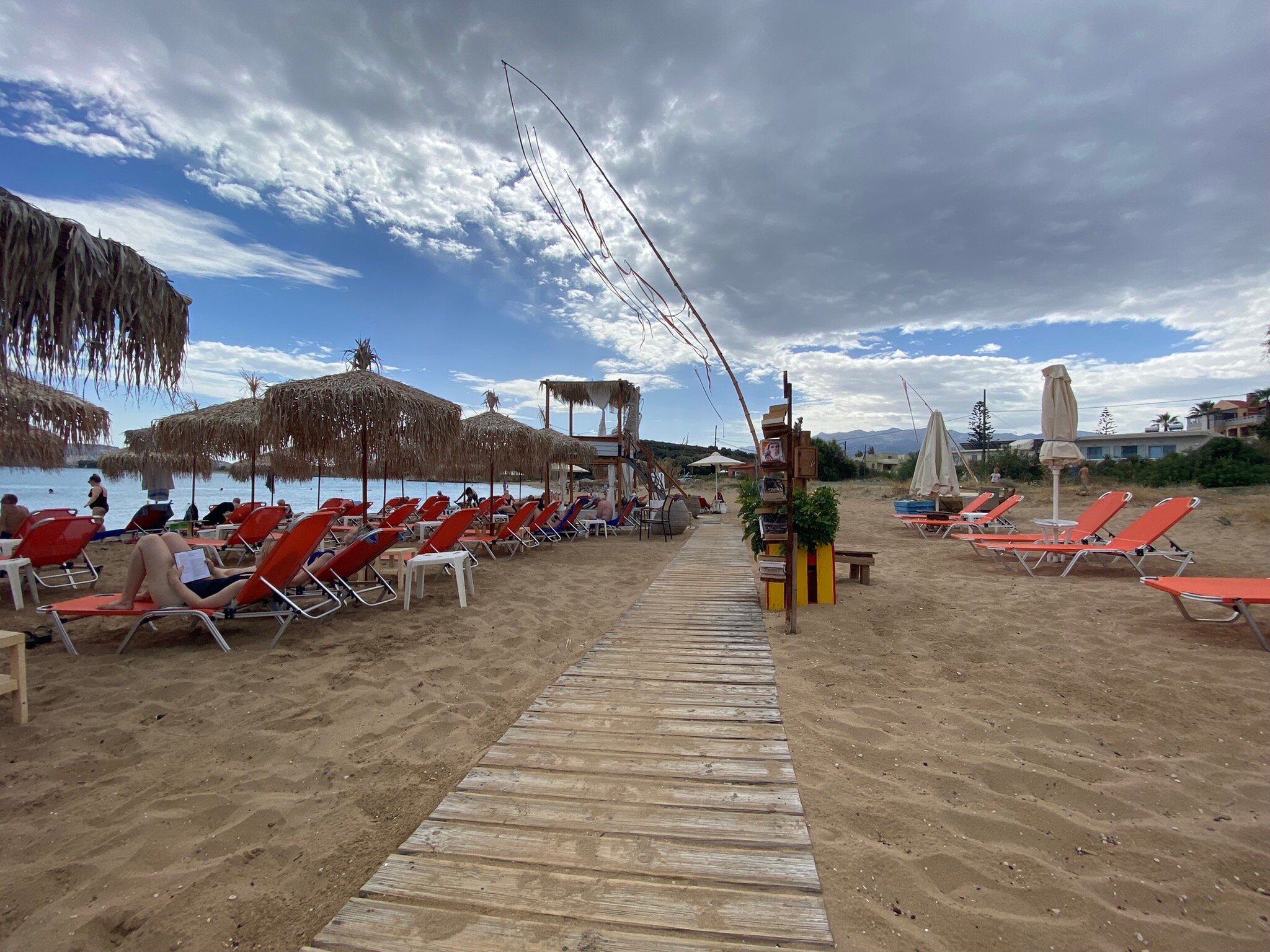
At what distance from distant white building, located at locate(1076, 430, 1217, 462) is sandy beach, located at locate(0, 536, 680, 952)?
5225 cm

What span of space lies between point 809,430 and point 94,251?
4.79 metres

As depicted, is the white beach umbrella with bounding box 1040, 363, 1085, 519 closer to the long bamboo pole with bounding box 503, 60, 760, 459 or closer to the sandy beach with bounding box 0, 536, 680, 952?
the long bamboo pole with bounding box 503, 60, 760, 459

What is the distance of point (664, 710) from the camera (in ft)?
9.02

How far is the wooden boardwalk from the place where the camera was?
53.5 inches

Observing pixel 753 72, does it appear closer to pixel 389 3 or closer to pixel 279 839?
pixel 389 3

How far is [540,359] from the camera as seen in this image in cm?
1850

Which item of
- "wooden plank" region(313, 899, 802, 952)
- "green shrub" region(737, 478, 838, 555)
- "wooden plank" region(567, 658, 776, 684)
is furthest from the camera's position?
"green shrub" region(737, 478, 838, 555)

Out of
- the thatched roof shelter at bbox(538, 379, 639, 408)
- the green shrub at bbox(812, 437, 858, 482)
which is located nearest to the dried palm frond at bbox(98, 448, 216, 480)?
the thatched roof shelter at bbox(538, 379, 639, 408)

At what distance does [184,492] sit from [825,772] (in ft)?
164

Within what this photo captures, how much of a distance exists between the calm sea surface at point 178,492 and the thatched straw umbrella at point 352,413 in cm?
557

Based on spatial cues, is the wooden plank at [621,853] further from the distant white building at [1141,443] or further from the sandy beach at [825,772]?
the distant white building at [1141,443]

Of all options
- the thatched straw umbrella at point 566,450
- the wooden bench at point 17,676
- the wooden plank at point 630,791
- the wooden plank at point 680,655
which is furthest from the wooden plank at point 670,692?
the thatched straw umbrella at point 566,450

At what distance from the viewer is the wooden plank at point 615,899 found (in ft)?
4.50

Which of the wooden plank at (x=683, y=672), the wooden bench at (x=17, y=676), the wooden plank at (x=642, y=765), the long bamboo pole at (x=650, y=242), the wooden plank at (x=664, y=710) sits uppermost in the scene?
the long bamboo pole at (x=650, y=242)
